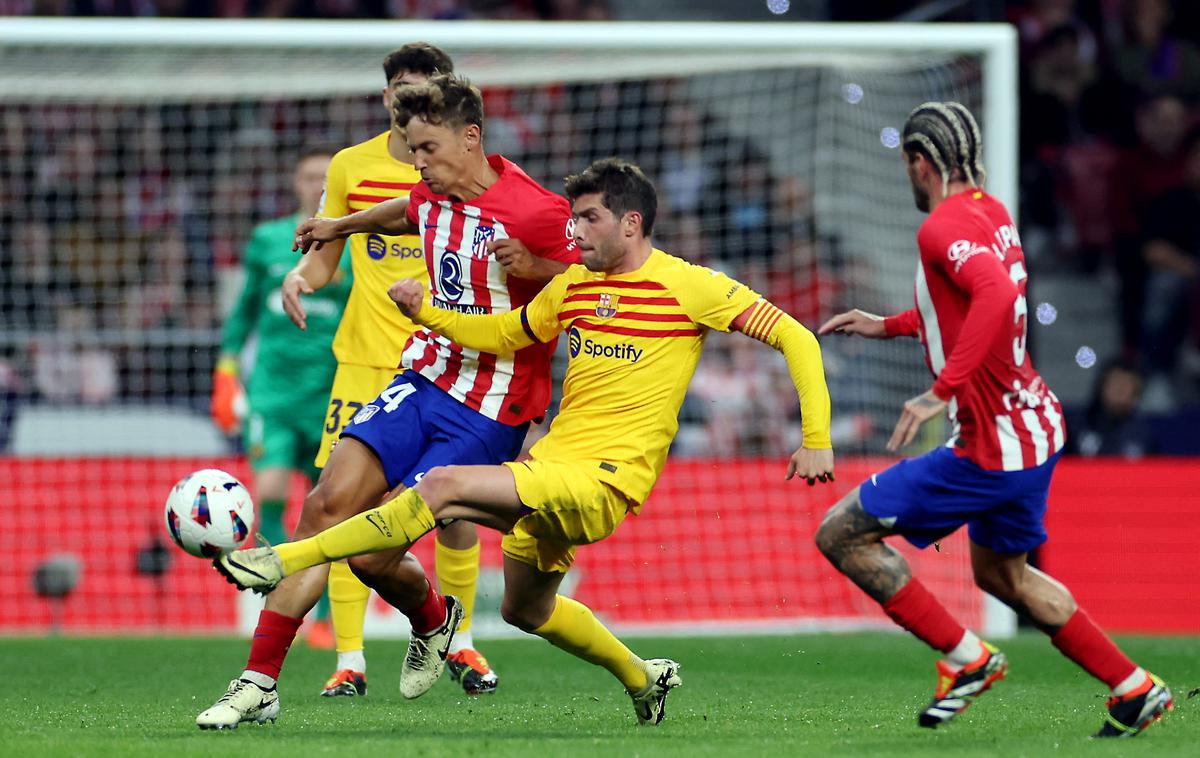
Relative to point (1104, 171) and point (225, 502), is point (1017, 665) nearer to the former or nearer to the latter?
point (225, 502)

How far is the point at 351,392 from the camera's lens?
7.16m

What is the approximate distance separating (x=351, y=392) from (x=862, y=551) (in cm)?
240

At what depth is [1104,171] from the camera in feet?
50.2

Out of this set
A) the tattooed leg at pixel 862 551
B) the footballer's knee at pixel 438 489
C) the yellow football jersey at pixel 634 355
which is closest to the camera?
the footballer's knee at pixel 438 489

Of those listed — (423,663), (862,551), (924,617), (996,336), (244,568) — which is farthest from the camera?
(423,663)

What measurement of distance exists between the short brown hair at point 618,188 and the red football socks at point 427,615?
5.36ft

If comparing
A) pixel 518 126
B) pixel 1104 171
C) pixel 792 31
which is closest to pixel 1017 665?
Answer: pixel 792 31

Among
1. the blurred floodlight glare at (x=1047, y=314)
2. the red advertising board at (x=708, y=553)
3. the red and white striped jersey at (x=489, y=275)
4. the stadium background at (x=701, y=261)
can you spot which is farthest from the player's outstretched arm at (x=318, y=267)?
the blurred floodlight glare at (x=1047, y=314)

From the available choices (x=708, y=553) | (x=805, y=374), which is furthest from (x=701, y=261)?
(x=805, y=374)

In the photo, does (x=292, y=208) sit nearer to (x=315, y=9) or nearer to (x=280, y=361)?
(x=315, y=9)

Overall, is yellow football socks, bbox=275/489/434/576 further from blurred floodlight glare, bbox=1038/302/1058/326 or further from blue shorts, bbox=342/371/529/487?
blurred floodlight glare, bbox=1038/302/1058/326

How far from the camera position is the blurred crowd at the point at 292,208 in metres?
12.4

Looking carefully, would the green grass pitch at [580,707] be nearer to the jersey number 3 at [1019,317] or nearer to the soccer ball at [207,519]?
the soccer ball at [207,519]

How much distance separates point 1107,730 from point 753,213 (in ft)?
24.6
